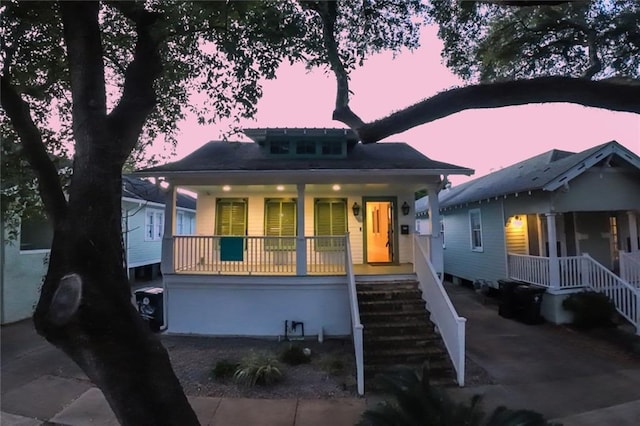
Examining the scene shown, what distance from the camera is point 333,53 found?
5.49 metres

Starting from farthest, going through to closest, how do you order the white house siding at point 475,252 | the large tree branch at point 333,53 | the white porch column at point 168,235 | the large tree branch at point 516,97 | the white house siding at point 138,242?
1. the white house siding at point 138,242
2. the white house siding at point 475,252
3. the white porch column at point 168,235
4. the large tree branch at point 333,53
5. the large tree branch at point 516,97

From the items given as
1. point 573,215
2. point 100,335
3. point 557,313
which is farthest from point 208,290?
point 573,215

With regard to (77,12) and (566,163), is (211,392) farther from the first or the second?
(566,163)

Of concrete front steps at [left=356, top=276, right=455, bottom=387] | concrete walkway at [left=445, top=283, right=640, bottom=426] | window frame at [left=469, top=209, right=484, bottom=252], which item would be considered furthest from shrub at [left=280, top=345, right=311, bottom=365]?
window frame at [left=469, top=209, right=484, bottom=252]

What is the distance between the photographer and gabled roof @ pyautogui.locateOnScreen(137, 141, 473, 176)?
9578 mm

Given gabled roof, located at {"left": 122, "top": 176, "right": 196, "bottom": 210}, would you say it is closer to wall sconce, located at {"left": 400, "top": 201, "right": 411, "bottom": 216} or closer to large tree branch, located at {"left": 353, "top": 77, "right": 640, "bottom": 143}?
wall sconce, located at {"left": 400, "top": 201, "right": 411, "bottom": 216}

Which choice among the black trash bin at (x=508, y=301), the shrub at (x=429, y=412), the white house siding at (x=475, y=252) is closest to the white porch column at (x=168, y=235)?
the shrub at (x=429, y=412)

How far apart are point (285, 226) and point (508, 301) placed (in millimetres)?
6653

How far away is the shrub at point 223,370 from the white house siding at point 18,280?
256 inches

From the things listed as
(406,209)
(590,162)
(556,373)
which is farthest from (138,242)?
(590,162)

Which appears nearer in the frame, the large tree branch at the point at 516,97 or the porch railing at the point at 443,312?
the large tree branch at the point at 516,97

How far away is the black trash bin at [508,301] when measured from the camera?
10633 millimetres

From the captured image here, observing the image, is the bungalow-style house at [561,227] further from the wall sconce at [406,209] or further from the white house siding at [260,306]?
the white house siding at [260,306]

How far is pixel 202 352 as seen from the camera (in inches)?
315
